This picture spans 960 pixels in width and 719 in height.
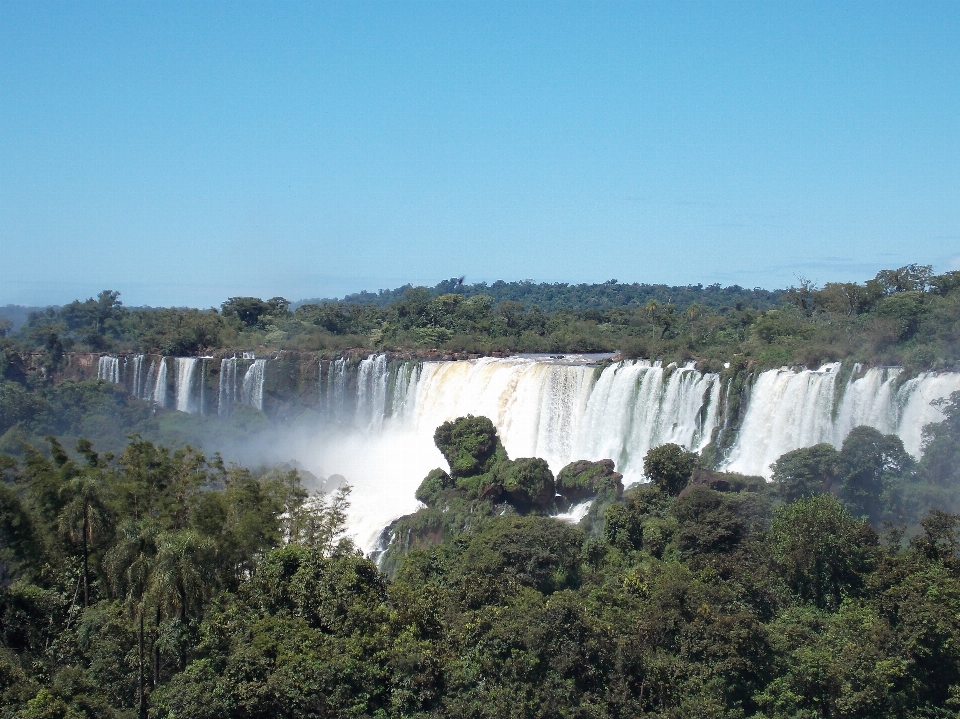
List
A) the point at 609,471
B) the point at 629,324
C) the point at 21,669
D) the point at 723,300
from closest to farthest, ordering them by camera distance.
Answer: the point at 21,669 < the point at 609,471 < the point at 629,324 < the point at 723,300

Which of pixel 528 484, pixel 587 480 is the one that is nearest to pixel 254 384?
pixel 528 484

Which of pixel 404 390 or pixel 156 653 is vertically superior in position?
pixel 404 390

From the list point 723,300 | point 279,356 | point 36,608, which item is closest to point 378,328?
point 279,356

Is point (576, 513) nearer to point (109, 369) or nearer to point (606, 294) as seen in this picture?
point (109, 369)

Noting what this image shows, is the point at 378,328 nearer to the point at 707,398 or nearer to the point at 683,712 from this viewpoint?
the point at 707,398

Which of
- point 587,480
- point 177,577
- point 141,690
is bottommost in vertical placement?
point 141,690

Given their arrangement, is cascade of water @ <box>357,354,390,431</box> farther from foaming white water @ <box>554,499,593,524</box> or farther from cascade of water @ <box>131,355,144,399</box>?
foaming white water @ <box>554,499,593,524</box>

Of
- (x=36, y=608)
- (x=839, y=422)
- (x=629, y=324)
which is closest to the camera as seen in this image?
(x=36, y=608)
